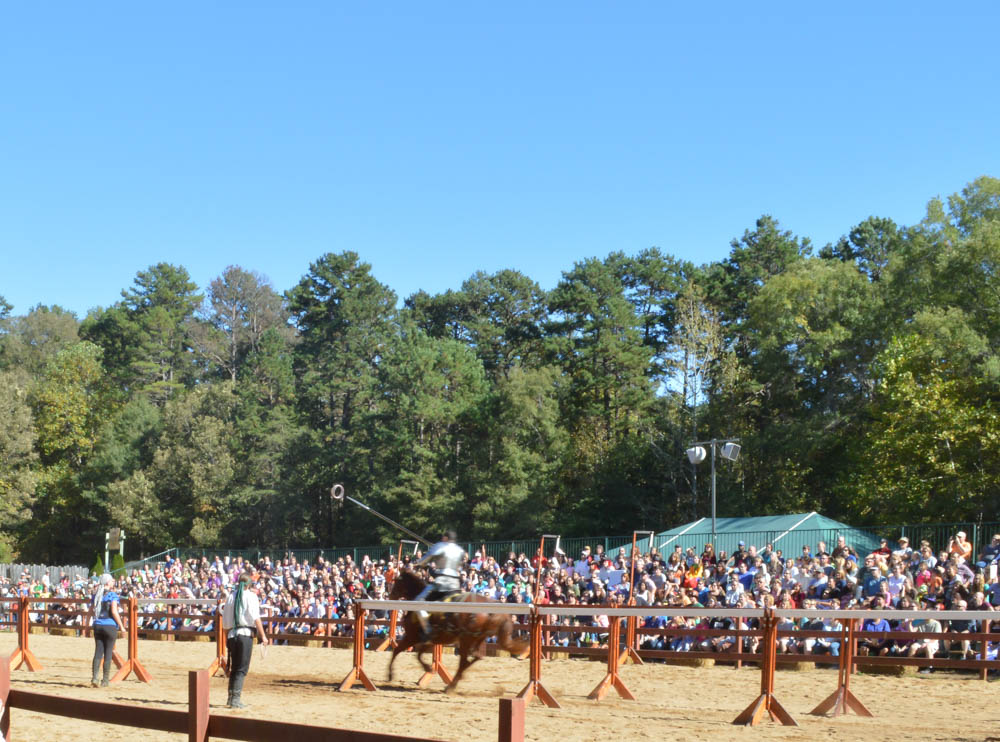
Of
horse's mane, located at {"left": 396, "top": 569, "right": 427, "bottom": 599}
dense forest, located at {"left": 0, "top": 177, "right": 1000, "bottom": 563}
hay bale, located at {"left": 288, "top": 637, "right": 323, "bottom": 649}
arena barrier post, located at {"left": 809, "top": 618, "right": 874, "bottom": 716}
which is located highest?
dense forest, located at {"left": 0, "top": 177, "right": 1000, "bottom": 563}

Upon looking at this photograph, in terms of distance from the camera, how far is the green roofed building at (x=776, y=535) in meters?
27.7

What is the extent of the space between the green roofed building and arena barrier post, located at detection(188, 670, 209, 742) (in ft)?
75.2

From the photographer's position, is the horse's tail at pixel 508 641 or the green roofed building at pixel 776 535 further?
the green roofed building at pixel 776 535

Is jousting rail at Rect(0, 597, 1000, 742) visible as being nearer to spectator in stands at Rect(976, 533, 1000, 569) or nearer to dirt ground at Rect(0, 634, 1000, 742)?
dirt ground at Rect(0, 634, 1000, 742)

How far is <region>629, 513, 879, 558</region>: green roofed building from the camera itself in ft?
90.8

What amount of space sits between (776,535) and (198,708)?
24.6 meters

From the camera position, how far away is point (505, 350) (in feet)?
228

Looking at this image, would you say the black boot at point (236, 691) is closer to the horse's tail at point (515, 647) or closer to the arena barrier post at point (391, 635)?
the horse's tail at point (515, 647)

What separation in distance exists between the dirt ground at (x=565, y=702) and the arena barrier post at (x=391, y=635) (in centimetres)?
55

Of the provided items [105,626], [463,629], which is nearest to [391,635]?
[105,626]

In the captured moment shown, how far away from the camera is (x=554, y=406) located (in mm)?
54062

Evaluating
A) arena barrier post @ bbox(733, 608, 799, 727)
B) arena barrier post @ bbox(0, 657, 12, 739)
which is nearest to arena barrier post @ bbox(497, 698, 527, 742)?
arena barrier post @ bbox(0, 657, 12, 739)

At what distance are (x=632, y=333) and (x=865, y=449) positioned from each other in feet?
59.2

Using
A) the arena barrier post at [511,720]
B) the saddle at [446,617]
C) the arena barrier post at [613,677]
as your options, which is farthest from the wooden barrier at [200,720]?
the arena barrier post at [613,677]
